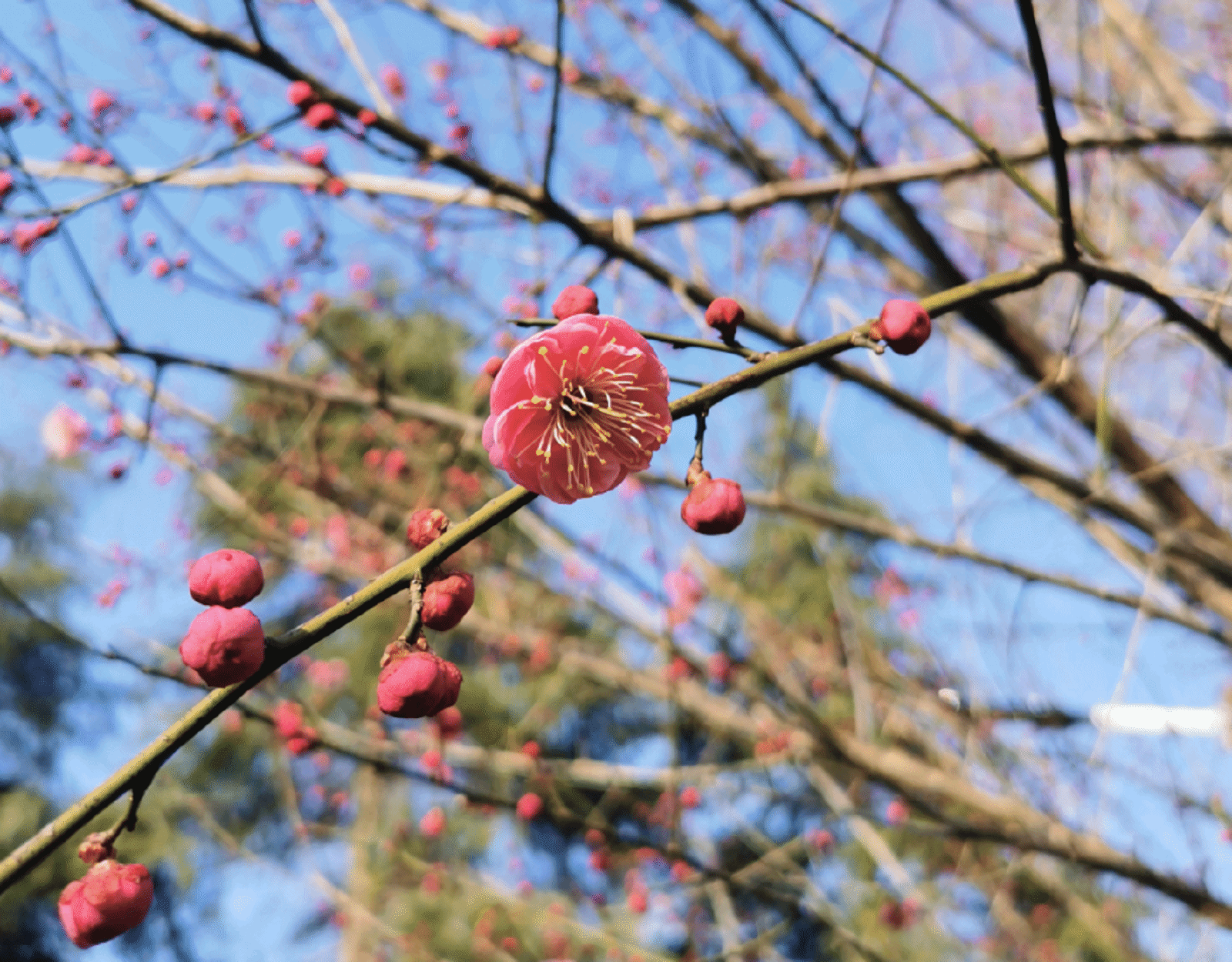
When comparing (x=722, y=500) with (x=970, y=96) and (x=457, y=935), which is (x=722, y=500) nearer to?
(x=970, y=96)

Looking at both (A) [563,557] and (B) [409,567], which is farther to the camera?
(A) [563,557]

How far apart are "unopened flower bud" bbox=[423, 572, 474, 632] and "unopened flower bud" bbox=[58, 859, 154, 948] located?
0.36 m

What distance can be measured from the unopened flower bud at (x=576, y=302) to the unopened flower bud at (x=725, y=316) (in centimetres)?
14

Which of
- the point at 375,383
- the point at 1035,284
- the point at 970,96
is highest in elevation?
the point at 970,96

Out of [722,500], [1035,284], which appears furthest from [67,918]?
[1035,284]

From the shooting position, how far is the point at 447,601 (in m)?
0.85

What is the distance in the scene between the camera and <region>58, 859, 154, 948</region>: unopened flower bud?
0.81 meters

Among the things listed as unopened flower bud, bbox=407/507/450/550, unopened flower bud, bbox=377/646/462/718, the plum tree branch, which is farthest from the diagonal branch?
unopened flower bud, bbox=377/646/462/718

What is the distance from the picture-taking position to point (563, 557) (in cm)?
381

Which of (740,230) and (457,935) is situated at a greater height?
(740,230)

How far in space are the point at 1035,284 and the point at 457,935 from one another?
27.0ft

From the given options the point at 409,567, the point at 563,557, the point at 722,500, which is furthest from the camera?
the point at 563,557

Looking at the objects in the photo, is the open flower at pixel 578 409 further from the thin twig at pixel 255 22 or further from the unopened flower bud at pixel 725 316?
the thin twig at pixel 255 22

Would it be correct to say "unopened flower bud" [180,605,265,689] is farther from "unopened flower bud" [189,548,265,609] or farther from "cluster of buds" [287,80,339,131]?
"cluster of buds" [287,80,339,131]
